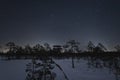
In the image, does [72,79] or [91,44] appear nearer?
[72,79]

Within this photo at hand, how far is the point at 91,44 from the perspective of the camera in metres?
58.2

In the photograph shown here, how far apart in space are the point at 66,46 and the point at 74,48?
10.4ft

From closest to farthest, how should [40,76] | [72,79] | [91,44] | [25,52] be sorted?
1. [40,76]
2. [72,79]
3. [91,44]
4. [25,52]

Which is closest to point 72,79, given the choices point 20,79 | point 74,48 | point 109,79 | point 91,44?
point 109,79

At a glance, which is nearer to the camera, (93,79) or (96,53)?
(93,79)

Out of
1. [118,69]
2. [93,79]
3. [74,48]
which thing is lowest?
[93,79]

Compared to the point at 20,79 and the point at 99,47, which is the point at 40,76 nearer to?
the point at 20,79

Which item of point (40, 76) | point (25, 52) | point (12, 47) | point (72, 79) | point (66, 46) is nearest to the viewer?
point (40, 76)

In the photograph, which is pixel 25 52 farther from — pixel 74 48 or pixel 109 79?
pixel 109 79

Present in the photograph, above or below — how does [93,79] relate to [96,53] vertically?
below

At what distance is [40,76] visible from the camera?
1112 cm

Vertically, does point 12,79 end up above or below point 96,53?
below

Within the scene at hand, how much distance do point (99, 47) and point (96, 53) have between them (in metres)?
2.73

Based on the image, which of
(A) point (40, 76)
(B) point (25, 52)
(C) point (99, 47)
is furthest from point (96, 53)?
(A) point (40, 76)
